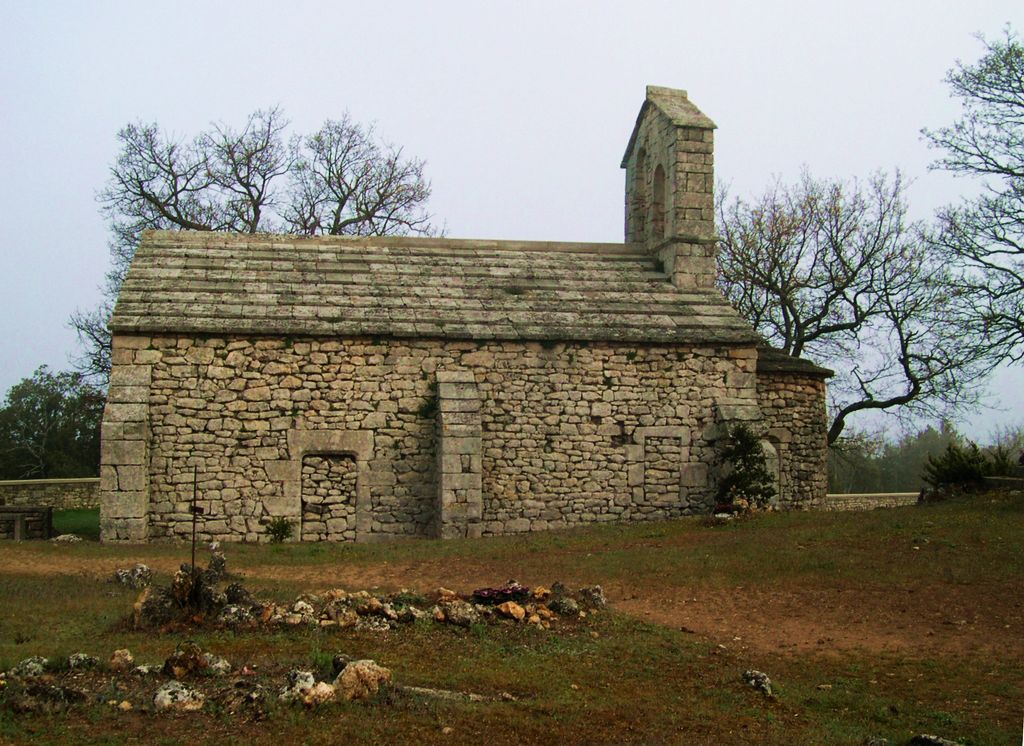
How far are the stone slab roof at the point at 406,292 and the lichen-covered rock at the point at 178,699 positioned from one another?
9.98m

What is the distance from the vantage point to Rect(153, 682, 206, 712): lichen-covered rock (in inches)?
268

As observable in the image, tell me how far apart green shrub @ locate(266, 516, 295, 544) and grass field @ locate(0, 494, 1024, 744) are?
3.05 ft

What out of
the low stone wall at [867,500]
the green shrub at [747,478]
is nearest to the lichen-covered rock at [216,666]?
the green shrub at [747,478]

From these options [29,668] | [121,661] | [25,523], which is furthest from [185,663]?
[25,523]

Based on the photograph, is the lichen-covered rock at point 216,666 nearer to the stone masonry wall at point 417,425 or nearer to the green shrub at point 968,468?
the stone masonry wall at point 417,425

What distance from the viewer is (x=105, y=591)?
11125 mm

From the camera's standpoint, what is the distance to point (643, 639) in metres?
9.56

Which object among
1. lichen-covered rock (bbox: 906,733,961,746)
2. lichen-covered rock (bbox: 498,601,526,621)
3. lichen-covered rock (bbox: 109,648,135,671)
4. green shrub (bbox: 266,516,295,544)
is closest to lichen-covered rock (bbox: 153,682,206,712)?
lichen-covered rock (bbox: 109,648,135,671)

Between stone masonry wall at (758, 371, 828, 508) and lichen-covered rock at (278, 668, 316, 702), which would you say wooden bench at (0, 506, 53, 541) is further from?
stone masonry wall at (758, 371, 828, 508)

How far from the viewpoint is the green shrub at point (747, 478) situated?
1706 cm

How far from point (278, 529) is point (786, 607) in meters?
7.91

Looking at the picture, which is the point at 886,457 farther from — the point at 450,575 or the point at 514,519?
the point at 450,575

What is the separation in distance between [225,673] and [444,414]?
30.2ft

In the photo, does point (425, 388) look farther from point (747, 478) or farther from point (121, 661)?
point (121, 661)
